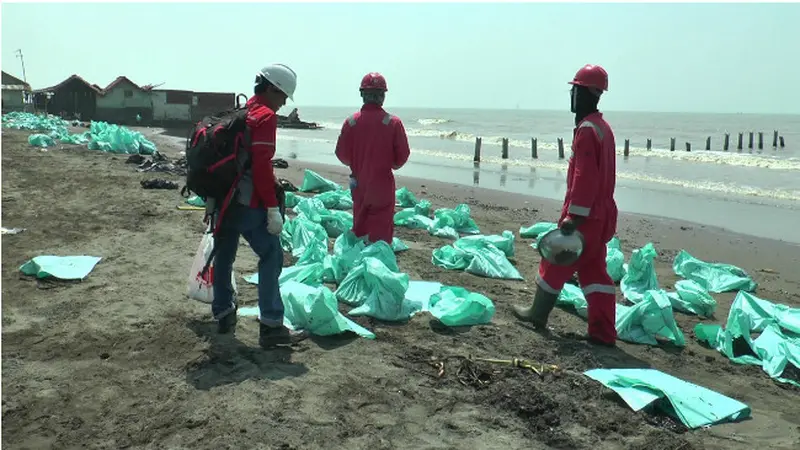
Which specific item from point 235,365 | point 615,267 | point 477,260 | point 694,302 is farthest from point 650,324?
point 235,365

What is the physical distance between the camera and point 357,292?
13.9 feet

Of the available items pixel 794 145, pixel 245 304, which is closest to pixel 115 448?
pixel 245 304

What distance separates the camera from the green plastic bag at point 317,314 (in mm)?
3582

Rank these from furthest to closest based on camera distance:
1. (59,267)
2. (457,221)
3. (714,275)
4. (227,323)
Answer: (457,221)
(714,275)
(59,267)
(227,323)

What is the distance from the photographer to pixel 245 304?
417cm

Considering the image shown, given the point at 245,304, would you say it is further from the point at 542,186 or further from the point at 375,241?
the point at 542,186

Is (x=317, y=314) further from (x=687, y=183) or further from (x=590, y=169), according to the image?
(x=687, y=183)

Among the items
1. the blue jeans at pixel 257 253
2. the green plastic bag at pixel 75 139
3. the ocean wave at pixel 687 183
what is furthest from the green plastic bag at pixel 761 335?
the green plastic bag at pixel 75 139

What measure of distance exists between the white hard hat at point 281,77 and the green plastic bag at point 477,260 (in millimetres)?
2882

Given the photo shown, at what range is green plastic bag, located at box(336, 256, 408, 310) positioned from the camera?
405cm

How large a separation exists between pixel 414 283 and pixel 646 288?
2.05 m

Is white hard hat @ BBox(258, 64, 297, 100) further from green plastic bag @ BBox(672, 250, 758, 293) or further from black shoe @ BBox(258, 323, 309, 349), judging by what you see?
green plastic bag @ BBox(672, 250, 758, 293)

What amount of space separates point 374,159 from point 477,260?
1393mm

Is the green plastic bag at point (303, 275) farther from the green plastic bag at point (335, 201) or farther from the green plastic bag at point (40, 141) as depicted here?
the green plastic bag at point (40, 141)
